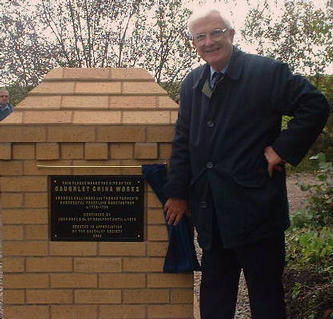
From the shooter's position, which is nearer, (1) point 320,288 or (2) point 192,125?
(2) point 192,125

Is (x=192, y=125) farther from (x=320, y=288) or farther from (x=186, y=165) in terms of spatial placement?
(x=320, y=288)

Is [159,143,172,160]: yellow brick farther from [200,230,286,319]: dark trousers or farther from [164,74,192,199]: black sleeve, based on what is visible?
[200,230,286,319]: dark trousers

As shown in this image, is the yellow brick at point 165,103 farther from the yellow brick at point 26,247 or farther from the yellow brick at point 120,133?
the yellow brick at point 26,247

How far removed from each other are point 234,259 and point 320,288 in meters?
1.13

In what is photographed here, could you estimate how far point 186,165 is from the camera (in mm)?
2768

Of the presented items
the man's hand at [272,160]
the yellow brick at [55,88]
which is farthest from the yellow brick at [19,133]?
the man's hand at [272,160]

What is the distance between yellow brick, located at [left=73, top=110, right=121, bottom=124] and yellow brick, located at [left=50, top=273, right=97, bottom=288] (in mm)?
847

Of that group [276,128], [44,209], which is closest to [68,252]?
[44,209]

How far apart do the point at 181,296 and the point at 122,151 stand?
0.88 meters

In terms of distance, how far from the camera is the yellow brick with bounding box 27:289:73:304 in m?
3.09

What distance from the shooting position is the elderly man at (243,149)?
8.30 ft

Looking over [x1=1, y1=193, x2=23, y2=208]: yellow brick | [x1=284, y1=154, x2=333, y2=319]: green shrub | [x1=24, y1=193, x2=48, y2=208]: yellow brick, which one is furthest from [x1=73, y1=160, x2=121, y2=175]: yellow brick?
[x1=284, y1=154, x2=333, y2=319]: green shrub

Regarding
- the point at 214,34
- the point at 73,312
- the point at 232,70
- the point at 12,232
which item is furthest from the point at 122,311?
the point at 214,34

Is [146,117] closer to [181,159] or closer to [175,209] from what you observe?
[181,159]
